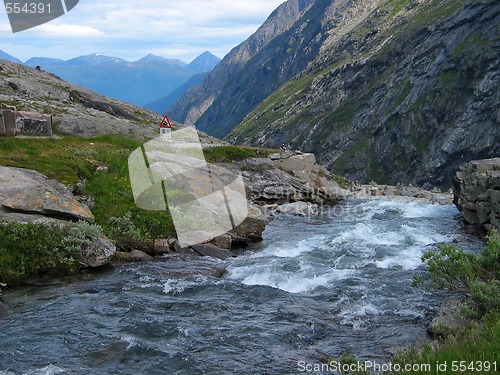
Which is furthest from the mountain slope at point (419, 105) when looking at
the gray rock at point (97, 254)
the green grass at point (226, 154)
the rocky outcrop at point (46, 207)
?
the gray rock at point (97, 254)

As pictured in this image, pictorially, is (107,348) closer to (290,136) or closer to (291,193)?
(291,193)

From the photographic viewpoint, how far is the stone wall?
2886 cm

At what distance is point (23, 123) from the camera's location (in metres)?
31.1

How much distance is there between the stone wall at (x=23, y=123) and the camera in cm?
2886

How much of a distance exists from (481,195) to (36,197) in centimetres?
2722

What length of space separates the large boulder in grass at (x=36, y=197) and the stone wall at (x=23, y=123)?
7.94m

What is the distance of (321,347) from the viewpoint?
12.7 metres

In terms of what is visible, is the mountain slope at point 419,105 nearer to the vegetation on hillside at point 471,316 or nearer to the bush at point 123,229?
the bush at point 123,229

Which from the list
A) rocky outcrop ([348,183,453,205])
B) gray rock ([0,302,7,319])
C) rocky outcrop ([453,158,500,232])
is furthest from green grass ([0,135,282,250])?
rocky outcrop ([348,183,453,205])

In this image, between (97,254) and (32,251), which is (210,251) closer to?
(97,254)

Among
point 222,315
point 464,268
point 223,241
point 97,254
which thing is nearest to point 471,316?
point 464,268

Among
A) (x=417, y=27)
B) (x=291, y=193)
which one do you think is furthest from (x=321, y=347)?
(x=417, y=27)

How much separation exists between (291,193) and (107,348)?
30.5 meters

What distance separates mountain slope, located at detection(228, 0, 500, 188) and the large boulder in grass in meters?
103
